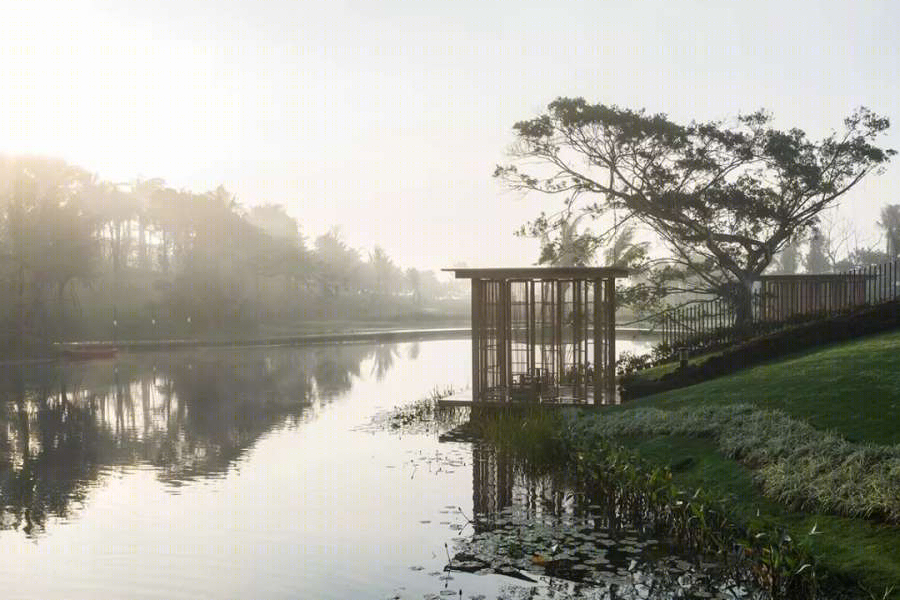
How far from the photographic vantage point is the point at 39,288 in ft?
211

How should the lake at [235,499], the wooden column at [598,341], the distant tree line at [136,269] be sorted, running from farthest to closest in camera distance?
1. the distant tree line at [136,269]
2. the wooden column at [598,341]
3. the lake at [235,499]

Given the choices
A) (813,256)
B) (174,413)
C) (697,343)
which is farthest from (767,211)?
(813,256)

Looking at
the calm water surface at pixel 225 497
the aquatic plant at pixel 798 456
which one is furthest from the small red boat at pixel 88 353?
the aquatic plant at pixel 798 456

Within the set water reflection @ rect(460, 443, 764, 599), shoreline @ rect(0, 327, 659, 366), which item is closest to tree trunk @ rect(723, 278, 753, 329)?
water reflection @ rect(460, 443, 764, 599)

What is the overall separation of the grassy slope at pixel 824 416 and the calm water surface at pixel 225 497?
3.55 meters

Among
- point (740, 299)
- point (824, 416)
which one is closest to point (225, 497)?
point (824, 416)

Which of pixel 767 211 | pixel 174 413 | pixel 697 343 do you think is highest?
pixel 767 211

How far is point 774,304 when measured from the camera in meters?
33.8

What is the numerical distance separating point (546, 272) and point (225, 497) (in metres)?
9.60

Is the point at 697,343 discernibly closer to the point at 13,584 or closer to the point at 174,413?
the point at 174,413

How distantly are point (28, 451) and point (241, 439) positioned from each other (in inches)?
190

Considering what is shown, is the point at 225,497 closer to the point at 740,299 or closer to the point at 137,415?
the point at 137,415

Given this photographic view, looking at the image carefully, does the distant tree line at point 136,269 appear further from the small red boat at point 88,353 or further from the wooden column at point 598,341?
the wooden column at point 598,341

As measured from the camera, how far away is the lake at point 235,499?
11531mm
